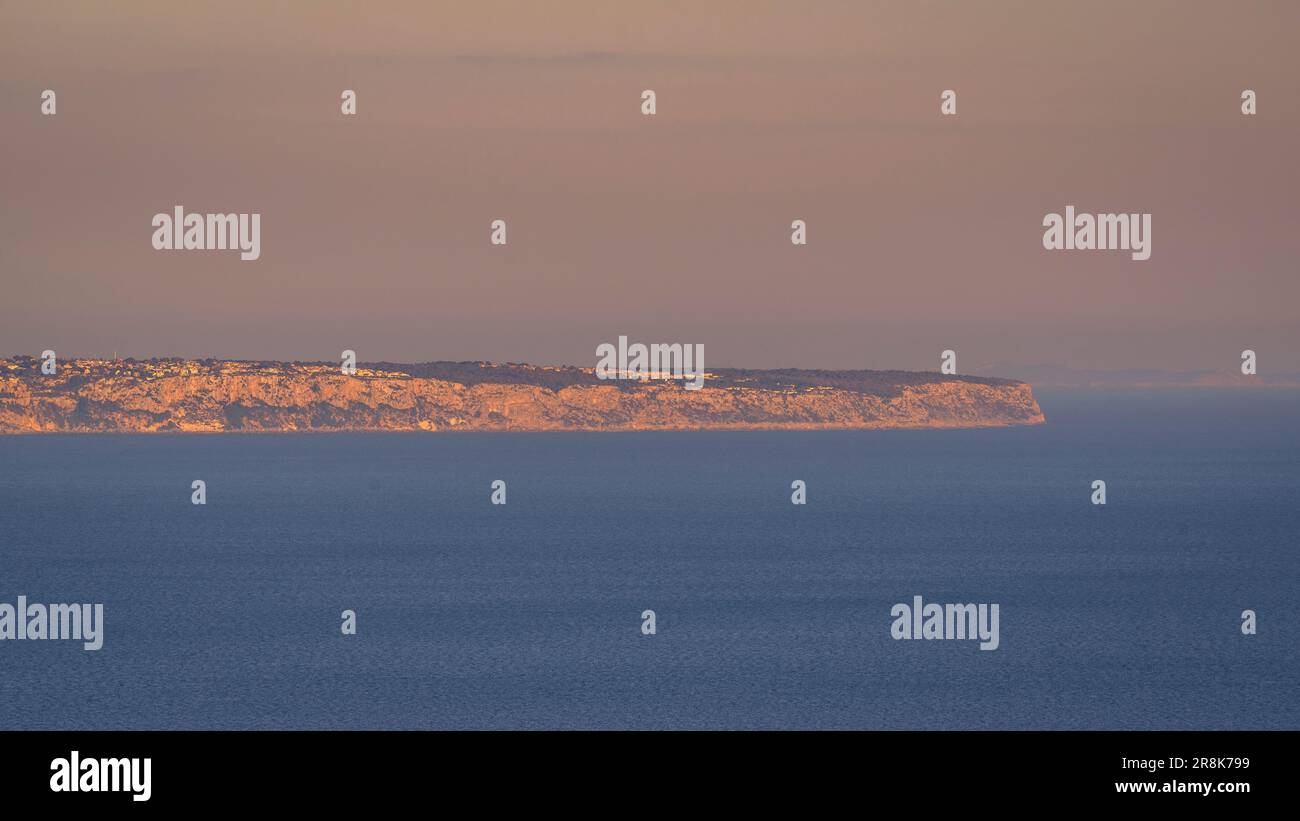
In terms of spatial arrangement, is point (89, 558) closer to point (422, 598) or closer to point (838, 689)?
point (422, 598)

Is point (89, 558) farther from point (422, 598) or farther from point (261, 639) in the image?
point (261, 639)

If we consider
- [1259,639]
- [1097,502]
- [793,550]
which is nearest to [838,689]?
[1259,639]

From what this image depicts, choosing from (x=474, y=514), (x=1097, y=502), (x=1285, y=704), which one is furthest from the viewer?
(x=1097, y=502)

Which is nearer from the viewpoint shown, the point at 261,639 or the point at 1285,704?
the point at 1285,704
